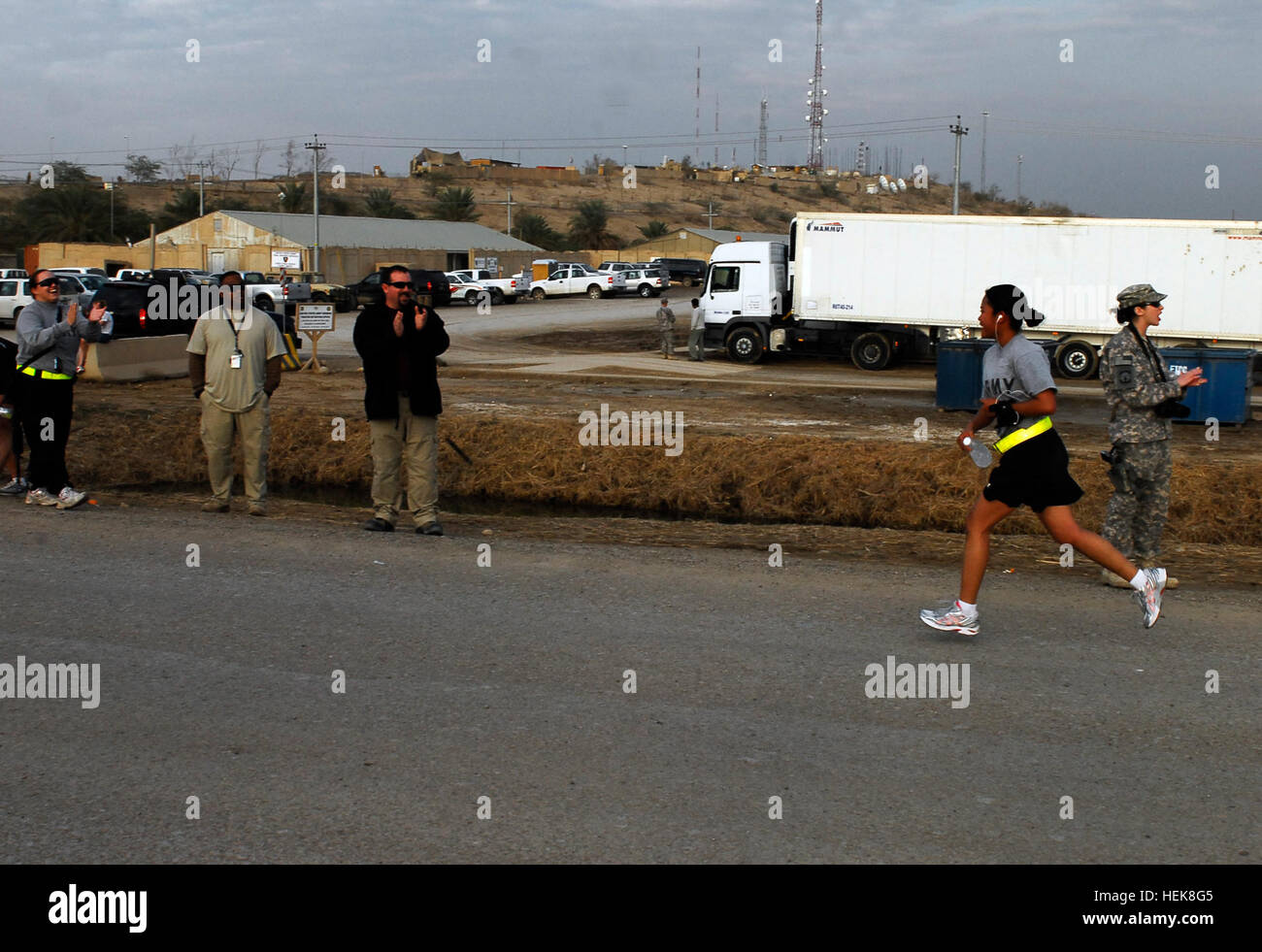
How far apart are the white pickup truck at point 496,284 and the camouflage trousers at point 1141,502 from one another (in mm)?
49169

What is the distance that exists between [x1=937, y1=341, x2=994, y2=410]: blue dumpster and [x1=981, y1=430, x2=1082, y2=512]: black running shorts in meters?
14.7

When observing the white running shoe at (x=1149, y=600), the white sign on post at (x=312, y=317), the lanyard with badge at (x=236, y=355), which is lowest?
the white running shoe at (x=1149, y=600)

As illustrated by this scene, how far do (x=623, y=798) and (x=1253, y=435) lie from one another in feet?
57.9

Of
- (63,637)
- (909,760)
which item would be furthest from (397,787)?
(63,637)

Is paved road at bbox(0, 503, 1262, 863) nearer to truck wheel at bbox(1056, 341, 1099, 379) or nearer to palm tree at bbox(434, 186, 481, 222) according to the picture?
truck wheel at bbox(1056, 341, 1099, 379)

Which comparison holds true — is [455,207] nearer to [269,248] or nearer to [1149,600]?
[269,248]

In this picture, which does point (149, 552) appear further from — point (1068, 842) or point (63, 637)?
point (1068, 842)

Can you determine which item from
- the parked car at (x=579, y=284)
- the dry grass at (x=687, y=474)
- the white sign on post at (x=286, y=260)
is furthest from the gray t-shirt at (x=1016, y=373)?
the white sign on post at (x=286, y=260)

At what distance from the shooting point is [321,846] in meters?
4.23

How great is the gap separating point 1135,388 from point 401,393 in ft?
16.8

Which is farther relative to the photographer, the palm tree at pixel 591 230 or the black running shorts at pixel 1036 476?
the palm tree at pixel 591 230

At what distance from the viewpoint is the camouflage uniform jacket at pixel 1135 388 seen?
791cm

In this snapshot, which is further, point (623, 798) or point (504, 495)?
point (504, 495)

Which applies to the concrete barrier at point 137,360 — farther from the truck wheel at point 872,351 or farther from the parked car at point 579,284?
the parked car at point 579,284
